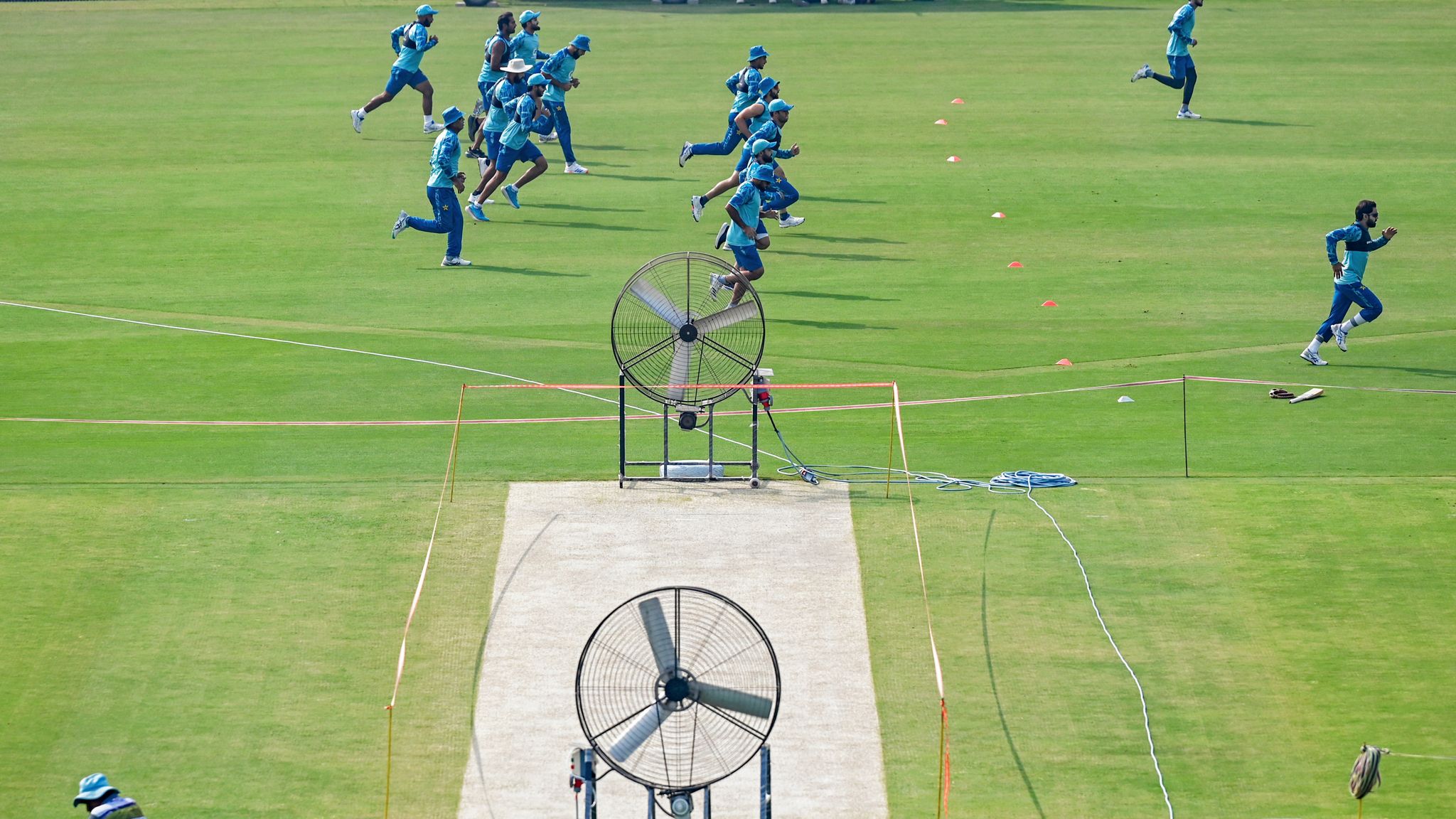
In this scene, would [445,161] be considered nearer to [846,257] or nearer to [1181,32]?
[846,257]

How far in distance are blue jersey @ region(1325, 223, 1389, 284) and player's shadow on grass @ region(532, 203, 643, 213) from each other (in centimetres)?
1202

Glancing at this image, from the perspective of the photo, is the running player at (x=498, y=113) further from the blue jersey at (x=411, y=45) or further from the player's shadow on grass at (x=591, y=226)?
the blue jersey at (x=411, y=45)

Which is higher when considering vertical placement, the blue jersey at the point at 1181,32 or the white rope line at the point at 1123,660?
the blue jersey at the point at 1181,32

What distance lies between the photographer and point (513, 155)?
28.3 m

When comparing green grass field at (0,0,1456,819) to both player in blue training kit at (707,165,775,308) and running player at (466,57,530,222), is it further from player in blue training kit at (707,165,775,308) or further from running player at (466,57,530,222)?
player in blue training kit at (707,165,775,308)

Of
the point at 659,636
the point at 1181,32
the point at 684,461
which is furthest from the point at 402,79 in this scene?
the point at 659,636

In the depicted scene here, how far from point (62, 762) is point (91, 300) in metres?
12.8

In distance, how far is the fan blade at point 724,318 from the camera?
56.5 feet

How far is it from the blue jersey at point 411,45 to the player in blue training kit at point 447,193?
6681 millimetres

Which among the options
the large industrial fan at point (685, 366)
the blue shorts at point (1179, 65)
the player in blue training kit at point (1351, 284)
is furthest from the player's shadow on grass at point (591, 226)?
the blue shorts at point (1179, 65)

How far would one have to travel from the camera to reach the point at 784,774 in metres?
13.3

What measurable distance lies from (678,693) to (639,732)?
14.5 inches

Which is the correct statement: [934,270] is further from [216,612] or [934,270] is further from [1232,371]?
[216,612]

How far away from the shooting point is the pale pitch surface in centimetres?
1311
